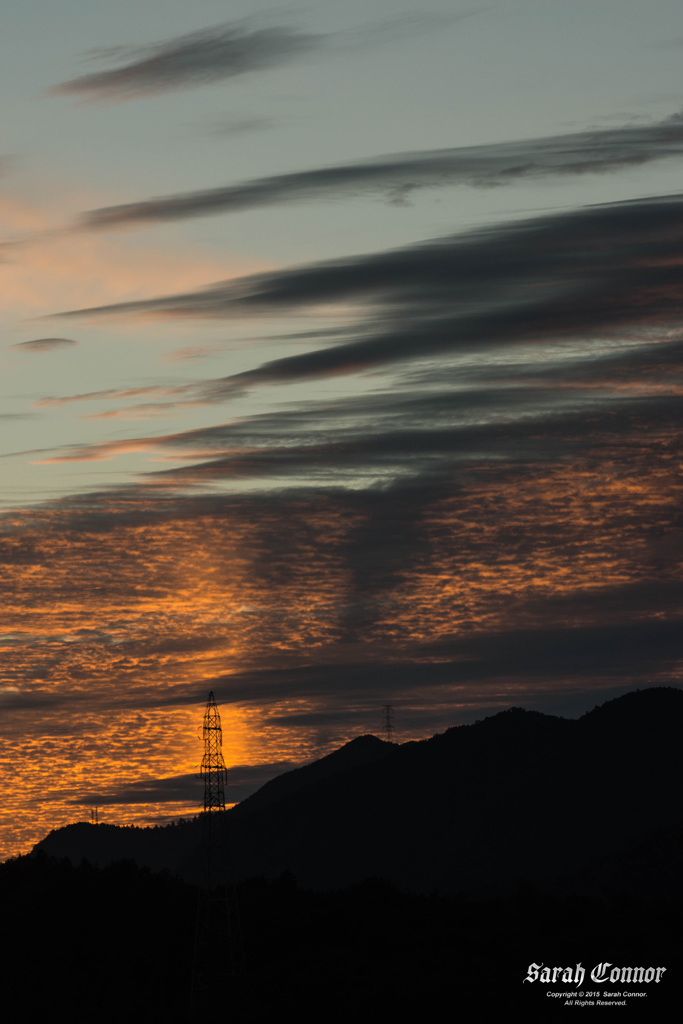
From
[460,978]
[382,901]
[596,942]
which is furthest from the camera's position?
[382,901]

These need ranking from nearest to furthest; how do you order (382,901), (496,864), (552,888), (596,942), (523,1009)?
(523,1009) < (596,942) < (382,901) < (552,888) < (496,864)

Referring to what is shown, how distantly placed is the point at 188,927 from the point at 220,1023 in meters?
34.0

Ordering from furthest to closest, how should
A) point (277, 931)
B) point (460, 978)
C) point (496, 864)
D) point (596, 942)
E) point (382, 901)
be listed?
point (496, 864) → point (382, 901) → point (277, 931) → point (596, 942) → point (460, 978)

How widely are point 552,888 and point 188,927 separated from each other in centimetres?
4790

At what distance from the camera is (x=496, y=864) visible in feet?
641

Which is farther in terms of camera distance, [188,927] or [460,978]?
[188,927]

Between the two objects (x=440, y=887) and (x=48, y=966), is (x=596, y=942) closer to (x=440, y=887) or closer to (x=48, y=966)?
(x=48, y=966)

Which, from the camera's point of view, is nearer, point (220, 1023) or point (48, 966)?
point (220, 1023)

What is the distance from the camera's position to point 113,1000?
341ft

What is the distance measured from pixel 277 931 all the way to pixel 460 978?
87.6ft

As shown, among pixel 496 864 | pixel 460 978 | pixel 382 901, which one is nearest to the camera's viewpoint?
pixel 460 978

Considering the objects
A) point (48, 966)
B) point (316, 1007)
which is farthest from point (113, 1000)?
point (316, 1007)

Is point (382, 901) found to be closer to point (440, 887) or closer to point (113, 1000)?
point (113, 1000)

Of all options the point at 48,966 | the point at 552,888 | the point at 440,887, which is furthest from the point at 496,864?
the point at 48,966
